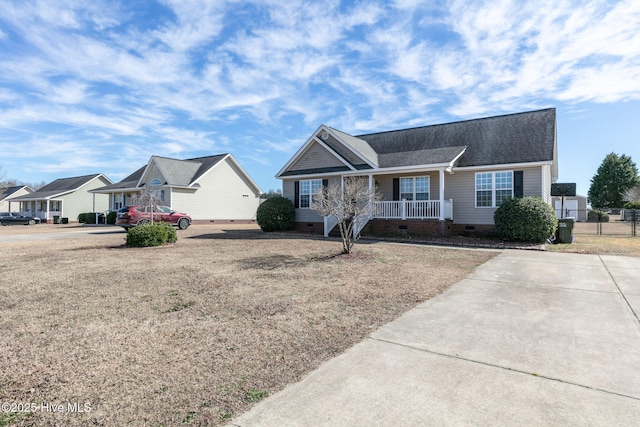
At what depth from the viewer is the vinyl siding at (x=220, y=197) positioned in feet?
96.7

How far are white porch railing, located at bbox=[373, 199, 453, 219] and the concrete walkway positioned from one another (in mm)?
10195

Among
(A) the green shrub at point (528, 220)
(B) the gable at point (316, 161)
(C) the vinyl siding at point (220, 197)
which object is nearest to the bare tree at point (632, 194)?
(A) the green shrub at point (528, 220)

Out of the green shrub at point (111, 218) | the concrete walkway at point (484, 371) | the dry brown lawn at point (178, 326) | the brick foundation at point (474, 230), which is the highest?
the green shrub at point (111, 218)

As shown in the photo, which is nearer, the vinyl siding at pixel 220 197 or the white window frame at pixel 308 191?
the white window frame at pixel 308 191

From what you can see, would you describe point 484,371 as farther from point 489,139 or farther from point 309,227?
point 489,139

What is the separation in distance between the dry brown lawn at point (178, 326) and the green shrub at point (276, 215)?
9463mm

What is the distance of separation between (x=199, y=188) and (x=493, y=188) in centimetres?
2370

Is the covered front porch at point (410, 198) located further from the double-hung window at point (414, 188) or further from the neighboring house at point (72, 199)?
the neighboring house at point (72, 199)

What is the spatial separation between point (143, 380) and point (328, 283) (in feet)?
13.8

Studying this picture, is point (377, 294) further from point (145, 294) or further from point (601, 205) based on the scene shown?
point (601, 205)

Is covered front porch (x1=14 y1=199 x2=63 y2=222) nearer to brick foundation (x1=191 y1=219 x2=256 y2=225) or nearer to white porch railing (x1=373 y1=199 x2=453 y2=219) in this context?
brick foundation (x1=191 y1=219 x2=256 y2=225)

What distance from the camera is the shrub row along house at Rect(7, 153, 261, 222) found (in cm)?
2895

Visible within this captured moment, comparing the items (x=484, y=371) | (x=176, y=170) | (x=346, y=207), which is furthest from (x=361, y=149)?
(x=176, y=170)

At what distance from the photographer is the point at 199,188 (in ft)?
98.7
